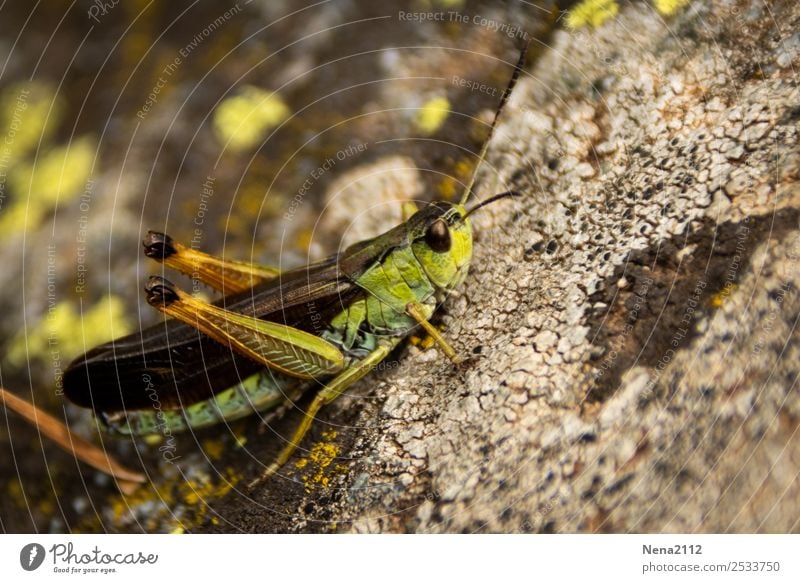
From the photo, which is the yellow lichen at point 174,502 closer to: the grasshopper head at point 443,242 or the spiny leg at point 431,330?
the spiny leg at point 431,330

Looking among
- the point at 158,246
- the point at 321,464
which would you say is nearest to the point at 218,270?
the point at 158,246

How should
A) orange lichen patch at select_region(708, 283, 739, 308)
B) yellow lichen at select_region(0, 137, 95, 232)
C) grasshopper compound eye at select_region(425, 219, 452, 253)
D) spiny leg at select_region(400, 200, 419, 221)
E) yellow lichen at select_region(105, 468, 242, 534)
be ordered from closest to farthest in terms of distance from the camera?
orange lichen patch at select_region(708, 283, 739, 308), grasshopper compound eye at select_region(425, 219, 452, 253), yellow lichen at select_region(105, 468, 242, 534), spiny leg at select_region(400, 200, 419, 221), yellow lichen at select_region(0, 137, 95, 232)

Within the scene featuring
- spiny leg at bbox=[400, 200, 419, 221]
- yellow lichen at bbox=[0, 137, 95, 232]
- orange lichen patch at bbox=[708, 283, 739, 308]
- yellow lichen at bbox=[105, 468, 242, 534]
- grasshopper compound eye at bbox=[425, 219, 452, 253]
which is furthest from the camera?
yellow lichen at bbox=[0, 137, 95, 232]

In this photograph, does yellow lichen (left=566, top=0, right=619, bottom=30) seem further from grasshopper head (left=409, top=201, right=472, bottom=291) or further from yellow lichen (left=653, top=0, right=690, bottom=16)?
grasshopper head (left=409, top=201, right=472, bottom=291)

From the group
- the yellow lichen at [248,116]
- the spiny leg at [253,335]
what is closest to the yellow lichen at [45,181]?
the yellow lichen at [248,116]

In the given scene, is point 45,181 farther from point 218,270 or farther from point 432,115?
point 432,115

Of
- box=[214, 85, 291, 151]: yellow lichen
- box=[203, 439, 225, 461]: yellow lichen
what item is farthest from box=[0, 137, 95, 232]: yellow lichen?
box=[203, 439, 225, 461]: yellow lichen
